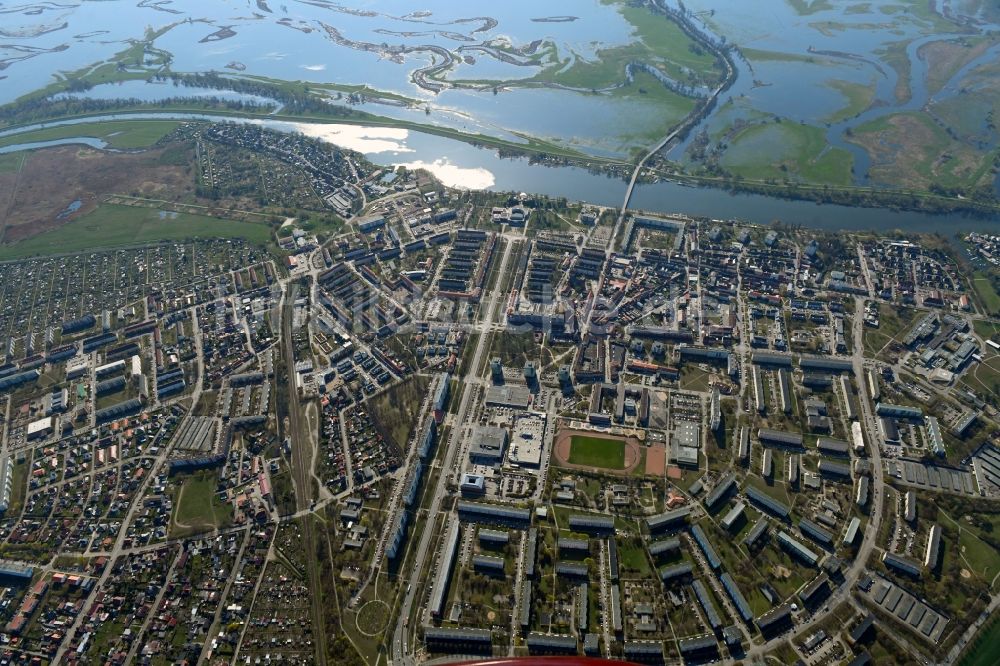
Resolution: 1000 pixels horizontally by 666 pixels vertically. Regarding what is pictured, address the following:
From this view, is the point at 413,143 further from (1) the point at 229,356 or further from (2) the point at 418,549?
(2) the point at 418,549

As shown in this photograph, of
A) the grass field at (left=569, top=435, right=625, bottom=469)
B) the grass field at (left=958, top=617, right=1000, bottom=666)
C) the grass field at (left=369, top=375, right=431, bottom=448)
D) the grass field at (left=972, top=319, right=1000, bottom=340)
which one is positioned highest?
the grass field at (left=972, top=319, right=1000, bottom=340)

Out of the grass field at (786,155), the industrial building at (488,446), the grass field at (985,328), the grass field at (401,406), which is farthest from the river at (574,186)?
the industrial building at (488,446)

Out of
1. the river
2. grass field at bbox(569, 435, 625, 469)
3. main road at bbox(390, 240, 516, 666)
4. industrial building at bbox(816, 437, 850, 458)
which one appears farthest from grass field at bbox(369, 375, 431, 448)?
the river

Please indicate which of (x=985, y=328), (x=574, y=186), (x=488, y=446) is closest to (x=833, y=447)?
(x=985, y=328)

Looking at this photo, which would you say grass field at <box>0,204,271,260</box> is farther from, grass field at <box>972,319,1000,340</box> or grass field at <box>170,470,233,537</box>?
grass field at <box>972,319,1000,340</box>

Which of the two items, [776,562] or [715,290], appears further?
[715,290]

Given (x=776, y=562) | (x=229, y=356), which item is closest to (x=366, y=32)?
(x=229, y=356)

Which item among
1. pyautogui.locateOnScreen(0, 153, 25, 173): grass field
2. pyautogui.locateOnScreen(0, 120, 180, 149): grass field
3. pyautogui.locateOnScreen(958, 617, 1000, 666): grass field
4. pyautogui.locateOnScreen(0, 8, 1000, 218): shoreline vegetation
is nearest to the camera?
pyautogui.locateOnScreen(958, 617, 1000, 666): grass field
